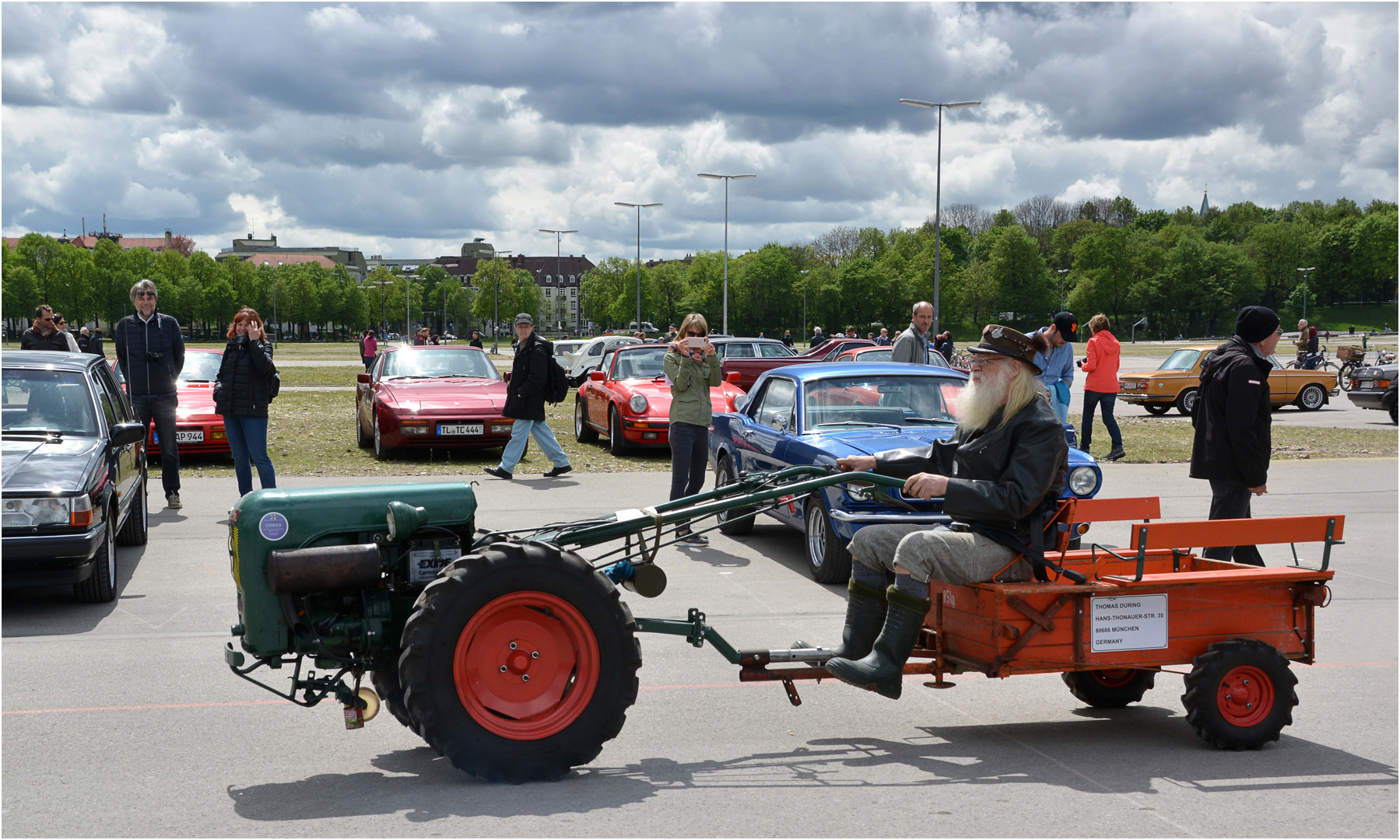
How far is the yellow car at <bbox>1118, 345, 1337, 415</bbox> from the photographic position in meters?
24.7

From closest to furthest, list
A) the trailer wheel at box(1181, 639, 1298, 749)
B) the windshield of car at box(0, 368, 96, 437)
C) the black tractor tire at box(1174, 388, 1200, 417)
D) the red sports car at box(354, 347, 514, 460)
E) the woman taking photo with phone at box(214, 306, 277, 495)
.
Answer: the trailer wheel at box(1181, 639, 1298, 749) < the windshield of car at box(0, 368, 96, 437) < the woman taking photo with phone at box(214, 306, 277, 495) < the red sports car at box(354, 347, 514, 460) < the black tractor tire at box(1174, 388, 1200, 417)

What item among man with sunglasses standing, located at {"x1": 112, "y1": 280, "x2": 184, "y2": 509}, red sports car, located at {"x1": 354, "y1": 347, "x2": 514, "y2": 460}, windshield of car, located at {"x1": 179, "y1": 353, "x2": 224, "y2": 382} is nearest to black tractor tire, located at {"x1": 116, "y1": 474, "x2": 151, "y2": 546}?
man with sunglasses standing, located at {"x1": 112, "y1": 280, "x2": 184, "y2": 509}

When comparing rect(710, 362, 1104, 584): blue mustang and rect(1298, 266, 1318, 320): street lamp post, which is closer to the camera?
rect(710, 362, 1104, 584): blue mustang

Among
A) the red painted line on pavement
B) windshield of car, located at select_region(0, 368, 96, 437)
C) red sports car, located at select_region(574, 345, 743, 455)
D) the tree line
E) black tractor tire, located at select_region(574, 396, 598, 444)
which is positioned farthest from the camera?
the tree line

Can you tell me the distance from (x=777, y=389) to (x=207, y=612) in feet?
15.6

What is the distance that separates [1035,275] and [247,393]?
356 feet

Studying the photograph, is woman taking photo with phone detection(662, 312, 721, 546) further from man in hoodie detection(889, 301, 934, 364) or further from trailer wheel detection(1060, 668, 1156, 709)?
trailer wheel detection(1060, 668, 1156, 709)

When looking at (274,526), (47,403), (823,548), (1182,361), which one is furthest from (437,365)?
(1182,361)

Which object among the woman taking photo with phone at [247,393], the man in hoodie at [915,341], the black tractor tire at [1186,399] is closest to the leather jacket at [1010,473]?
the woman taking photo with phone at [247,393]

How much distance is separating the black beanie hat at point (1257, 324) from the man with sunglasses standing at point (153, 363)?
8.85 m

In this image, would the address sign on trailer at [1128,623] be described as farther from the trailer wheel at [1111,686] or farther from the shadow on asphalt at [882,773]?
the trailer wheel at [1111,686]

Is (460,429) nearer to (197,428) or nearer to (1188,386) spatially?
(197,428)

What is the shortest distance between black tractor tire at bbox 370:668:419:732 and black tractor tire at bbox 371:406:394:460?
10469 millimetres

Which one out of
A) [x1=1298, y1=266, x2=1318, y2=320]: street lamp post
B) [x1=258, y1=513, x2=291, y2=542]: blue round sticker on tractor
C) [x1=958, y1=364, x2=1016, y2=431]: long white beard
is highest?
[x1=1298, y1=266, x2=1318, y2=320]: street lamp post
